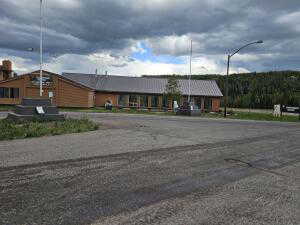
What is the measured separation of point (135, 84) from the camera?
202 ft

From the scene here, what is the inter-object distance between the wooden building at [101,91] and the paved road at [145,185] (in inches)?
1520

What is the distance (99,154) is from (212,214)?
208 inches

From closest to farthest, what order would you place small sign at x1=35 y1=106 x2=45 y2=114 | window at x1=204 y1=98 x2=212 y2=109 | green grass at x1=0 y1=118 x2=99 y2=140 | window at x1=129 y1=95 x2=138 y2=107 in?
green grass at x1=0 y1=118 x2=99 y2=140
small sign at x1=35 y1=106 x2=45 y2=114
window at x1=129 y1=95 x2=138 y2=107
window at x1=204 y1=98 x2=212 y2=109

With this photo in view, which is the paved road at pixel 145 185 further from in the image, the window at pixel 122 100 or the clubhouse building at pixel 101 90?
the window at pixel 122 100

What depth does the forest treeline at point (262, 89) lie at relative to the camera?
100875 mm

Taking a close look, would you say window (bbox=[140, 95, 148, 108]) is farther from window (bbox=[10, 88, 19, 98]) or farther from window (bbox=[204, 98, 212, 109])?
window (bbox=[10, 88, 19, 98])

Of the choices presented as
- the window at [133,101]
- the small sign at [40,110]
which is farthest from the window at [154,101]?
the small sign at [40,110]

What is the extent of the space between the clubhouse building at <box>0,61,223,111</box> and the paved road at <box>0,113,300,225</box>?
3860 cm

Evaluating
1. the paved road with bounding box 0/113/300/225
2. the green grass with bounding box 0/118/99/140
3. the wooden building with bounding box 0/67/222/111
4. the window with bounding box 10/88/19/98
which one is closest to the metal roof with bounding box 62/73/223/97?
the wooden building with bounding box 0/67/222/111

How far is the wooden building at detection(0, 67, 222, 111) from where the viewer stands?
4888 cm

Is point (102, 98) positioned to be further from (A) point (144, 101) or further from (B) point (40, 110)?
(B) point (40, 110)

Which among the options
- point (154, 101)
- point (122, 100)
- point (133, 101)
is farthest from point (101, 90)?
point (154, 101)

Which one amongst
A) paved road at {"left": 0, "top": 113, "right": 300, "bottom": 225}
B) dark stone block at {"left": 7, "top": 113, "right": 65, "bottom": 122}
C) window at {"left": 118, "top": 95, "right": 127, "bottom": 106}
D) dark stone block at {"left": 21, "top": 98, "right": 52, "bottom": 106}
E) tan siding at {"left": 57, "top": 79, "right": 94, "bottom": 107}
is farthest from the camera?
window at {"left": 118, "top": 95, "right": 127, "bottom": 106}

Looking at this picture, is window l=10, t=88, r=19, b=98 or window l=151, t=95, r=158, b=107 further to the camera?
window l=151, t=95, r=158, b=107
